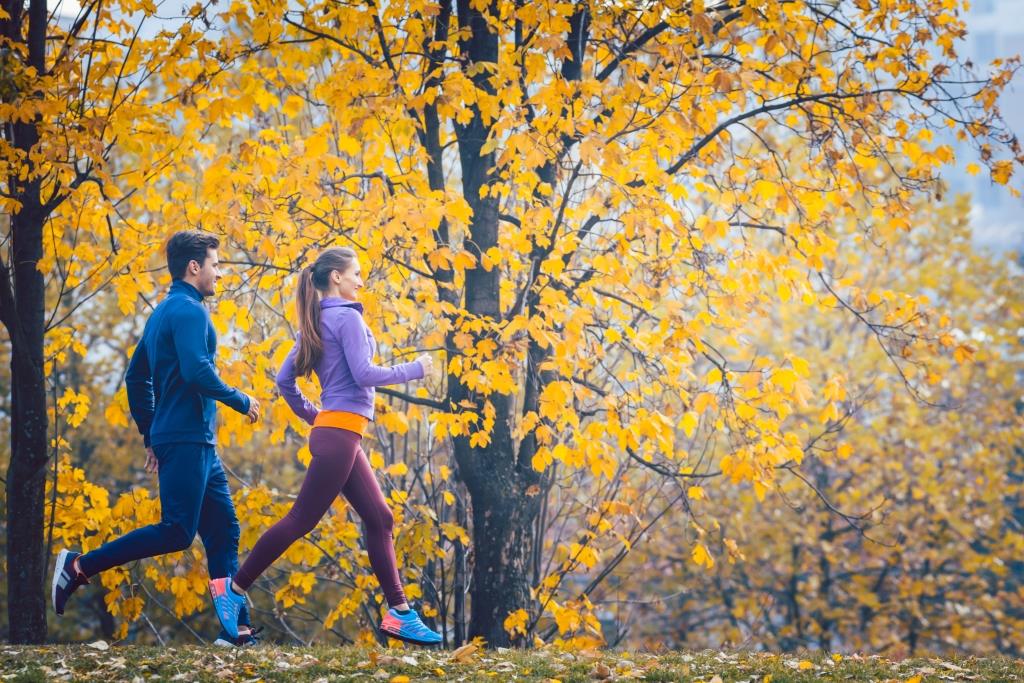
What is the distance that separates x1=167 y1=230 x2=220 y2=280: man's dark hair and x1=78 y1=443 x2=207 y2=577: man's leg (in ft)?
3.00

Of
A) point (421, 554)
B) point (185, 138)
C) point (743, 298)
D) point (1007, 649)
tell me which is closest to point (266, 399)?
point (421, 554)

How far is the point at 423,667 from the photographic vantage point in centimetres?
469

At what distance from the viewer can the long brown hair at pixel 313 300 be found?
16.6ft

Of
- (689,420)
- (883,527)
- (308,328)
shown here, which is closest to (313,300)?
(308,328)

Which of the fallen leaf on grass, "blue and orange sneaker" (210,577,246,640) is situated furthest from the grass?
"blue and orange sneaker" (210,577,246,640)

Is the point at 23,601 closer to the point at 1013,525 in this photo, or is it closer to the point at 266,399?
the point at 266,399

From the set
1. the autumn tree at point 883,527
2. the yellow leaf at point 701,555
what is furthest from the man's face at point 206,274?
the autumn tree at point 883,527

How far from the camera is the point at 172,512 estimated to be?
4.85 m

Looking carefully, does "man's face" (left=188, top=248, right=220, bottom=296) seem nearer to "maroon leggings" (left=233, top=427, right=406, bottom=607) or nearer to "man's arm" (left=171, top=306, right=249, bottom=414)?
"man's arm" (left=171, top=306, right=249, bottom=414)

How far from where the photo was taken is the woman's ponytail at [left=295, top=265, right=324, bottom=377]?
198 inches

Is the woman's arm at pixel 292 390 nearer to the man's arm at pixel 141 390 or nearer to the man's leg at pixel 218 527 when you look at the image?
the man's leg at pixel 218 527

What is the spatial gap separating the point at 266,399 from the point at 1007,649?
50.9 feet

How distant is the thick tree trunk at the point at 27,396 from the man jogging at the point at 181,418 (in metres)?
1.94

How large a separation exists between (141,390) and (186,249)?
80cm
